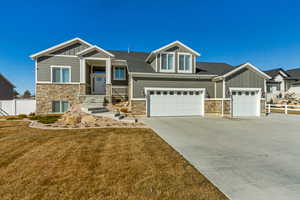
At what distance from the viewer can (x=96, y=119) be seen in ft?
28.0

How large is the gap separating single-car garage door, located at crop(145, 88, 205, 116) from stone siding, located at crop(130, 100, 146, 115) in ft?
1.34

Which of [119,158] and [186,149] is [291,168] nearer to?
[186,149]

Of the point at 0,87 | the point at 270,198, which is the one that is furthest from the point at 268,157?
the point at 0,87

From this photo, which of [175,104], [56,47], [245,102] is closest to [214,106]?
[245,102]

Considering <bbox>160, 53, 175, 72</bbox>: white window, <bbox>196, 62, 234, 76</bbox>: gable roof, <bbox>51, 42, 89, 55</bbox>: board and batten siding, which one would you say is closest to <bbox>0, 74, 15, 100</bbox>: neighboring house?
<bbox>51, 42, 89, 55</bbox>: board and batten siding

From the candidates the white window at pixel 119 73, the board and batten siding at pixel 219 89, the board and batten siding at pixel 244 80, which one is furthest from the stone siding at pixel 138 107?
the board and batten siding at pixel 244 80

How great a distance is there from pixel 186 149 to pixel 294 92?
2950 cm

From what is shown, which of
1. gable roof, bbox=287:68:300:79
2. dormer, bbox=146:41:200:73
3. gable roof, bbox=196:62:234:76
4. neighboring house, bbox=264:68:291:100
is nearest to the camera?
dormer, bbox=146:41:200:73

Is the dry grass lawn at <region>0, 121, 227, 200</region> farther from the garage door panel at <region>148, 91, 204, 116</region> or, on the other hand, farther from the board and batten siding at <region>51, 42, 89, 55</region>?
the board and batten siding at <region>51, 42, 89, 55</region>

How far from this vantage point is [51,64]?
12.7 meters

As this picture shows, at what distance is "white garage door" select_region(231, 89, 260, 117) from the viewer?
12123 mm

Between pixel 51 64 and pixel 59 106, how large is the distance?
3.88 metres

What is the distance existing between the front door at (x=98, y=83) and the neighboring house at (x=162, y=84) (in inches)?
65.0

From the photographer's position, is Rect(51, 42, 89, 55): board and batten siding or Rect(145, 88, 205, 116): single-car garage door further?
Rect(51, 42, 89, 55): board and batten siding
